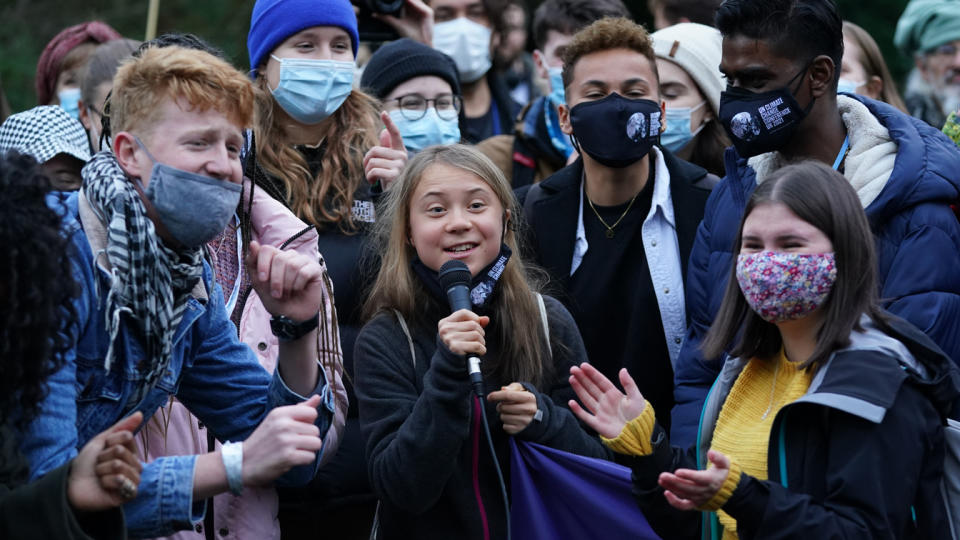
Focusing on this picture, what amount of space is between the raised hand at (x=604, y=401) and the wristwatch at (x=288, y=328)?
2.91 ft

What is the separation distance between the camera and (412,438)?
13.5 feet

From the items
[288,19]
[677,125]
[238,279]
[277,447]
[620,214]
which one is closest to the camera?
[277,447]

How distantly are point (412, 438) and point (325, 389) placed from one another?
33cm

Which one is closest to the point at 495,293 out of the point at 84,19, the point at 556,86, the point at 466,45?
the point at 556,86

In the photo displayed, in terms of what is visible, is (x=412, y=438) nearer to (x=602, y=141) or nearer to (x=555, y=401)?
(x=555, y=401)

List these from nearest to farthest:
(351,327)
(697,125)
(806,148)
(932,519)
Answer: (932,519), (806,148), (351,327), (697,125)

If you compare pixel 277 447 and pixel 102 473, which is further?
pixel 277 447

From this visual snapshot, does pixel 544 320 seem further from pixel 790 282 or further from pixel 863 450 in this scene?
pixel 863 450

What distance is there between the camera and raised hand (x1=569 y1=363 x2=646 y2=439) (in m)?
4.11

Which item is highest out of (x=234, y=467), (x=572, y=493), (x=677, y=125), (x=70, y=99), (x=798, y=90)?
(x=70, y=99)

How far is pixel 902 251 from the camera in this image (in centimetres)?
438

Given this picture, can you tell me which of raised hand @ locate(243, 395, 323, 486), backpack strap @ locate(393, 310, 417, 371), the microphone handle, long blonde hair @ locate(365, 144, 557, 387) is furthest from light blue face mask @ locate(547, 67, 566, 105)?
raised hand @ locate(243, 395, 323, 486)

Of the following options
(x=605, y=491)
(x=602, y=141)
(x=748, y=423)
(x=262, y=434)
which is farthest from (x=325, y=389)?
(x=602, y=141)

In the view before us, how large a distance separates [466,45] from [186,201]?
15.0 ft
